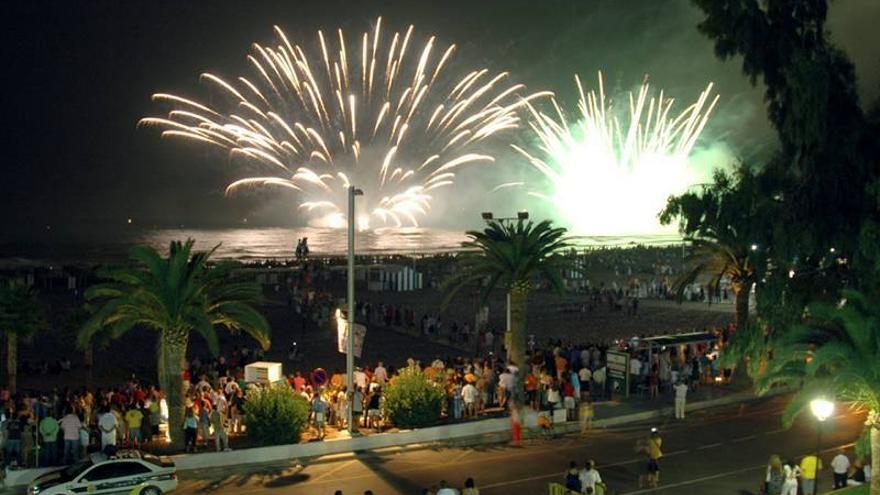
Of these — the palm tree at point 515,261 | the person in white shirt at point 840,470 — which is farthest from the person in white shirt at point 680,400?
the person in white shirt at point 840,470

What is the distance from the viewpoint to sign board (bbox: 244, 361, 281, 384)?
85.8 feet

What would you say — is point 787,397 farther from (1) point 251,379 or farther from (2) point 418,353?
(1) point 251,379

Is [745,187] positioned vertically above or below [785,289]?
above

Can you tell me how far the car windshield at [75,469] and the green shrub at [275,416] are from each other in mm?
4971

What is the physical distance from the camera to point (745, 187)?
24875 millimetres

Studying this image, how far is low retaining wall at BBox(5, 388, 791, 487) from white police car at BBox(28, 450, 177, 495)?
1.89 metres

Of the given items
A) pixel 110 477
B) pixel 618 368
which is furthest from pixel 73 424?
pixel 618 368

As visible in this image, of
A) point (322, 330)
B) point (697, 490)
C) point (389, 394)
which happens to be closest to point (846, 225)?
point (697, 490)

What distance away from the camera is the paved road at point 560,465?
66.6ft

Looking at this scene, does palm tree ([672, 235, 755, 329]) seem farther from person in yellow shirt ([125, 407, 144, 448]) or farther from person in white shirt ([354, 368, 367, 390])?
person in yellow shirt ([125, 407, 144, 448])

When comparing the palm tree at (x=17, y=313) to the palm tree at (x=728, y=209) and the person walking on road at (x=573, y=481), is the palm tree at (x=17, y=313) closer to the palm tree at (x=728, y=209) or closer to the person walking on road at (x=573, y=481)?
the person walking on road at (x=573, y=481)

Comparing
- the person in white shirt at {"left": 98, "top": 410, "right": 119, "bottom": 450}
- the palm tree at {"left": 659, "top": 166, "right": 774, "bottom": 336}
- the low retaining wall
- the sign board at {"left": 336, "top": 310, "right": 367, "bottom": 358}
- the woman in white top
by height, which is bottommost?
the low retaining wall

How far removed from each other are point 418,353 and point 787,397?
1446 centimetres

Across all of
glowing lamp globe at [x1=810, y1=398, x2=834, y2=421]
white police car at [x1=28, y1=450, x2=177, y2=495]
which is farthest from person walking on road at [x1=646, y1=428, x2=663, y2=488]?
white police car at [x1=28, y1=450, x2=177, y2=495]
